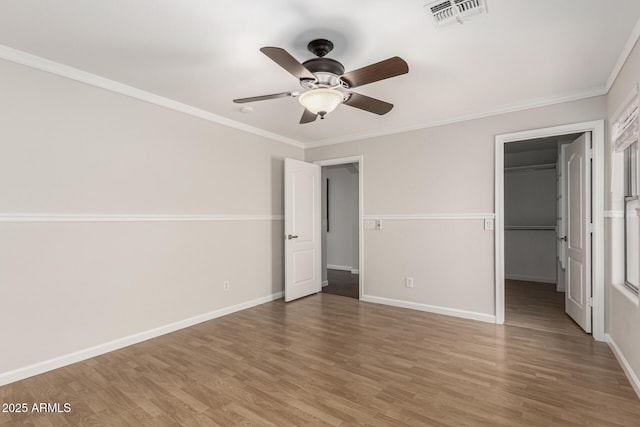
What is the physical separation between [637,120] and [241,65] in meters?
2.90

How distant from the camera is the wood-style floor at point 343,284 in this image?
5090 mm

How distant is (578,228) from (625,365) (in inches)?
57.1

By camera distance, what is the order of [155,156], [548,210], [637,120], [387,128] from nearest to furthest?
[637,120] → [155,156] → [387,128] → [548,210]

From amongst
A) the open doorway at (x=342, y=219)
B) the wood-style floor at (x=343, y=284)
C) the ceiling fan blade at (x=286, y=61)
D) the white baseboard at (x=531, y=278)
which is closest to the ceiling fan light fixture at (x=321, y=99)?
the ceiling fan blade at (x=286, y=61)

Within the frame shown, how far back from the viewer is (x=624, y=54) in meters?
2.39

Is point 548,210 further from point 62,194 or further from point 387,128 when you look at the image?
point 62,194

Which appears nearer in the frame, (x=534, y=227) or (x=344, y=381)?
(x=344, y=381)

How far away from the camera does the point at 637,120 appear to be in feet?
7.04

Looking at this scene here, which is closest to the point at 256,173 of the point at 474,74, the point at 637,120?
the point at 474,74

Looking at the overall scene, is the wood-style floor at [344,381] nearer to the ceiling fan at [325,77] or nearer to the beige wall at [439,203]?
the beige wall at [439,203]

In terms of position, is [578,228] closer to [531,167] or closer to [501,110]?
[501,110]

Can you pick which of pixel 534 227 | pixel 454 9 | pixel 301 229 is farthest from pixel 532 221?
pixel 454 9

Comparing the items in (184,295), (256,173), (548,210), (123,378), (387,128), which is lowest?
(123,378)

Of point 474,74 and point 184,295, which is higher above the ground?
point 474,74
